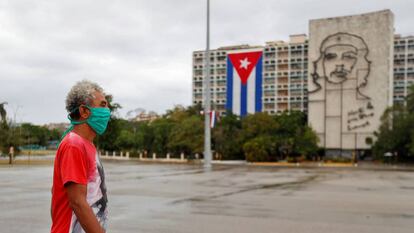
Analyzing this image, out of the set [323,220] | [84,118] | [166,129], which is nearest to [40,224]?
[323,220]

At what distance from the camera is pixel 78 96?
123 inches

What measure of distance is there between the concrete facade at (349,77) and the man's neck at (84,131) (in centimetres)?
6432

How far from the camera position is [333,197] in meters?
13.5

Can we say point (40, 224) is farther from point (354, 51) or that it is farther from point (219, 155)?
point (354, 51)

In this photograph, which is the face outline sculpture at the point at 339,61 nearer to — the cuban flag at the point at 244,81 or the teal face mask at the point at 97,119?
the cuban flag at the point at 244,81

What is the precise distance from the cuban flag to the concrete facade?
18786 millimetres

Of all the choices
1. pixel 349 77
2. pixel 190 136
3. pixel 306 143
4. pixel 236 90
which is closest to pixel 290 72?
pixel 349 77

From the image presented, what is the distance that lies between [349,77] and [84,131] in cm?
6526

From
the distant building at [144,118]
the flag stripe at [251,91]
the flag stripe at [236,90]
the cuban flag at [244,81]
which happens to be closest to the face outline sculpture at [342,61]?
the cuban flag at [244,81]

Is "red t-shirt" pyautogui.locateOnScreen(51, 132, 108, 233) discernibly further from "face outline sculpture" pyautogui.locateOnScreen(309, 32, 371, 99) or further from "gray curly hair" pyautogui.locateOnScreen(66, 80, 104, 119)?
"face outline sculpture" pyautogui.locateOnScreen(309, 32, 371, 99)

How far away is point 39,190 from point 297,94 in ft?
318

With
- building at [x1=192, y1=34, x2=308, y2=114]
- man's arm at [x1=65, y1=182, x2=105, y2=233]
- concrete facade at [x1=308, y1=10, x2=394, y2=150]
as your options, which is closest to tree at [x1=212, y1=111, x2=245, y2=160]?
concrete facade at [x1=308, y1=10, x2=394, y2=150]

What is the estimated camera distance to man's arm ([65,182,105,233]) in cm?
281

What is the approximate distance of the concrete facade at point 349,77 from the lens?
63688 mm
